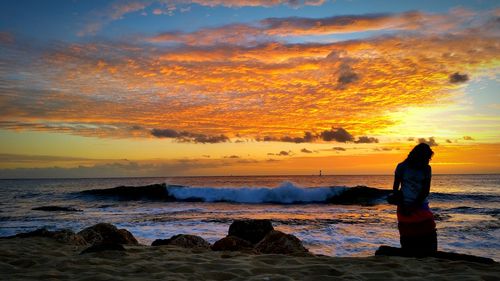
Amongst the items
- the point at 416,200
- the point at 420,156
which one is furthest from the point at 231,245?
the point at 420,156

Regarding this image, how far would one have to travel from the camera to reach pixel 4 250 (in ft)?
23.6

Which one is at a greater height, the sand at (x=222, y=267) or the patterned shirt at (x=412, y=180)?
the patterned shirt at (x=412, y=180)

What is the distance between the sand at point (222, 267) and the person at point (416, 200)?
1.17ft

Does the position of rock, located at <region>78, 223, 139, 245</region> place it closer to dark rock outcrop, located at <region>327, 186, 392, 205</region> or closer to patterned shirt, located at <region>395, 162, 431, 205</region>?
patterned shirt, located at <region>395, 162, 431, 205</region>

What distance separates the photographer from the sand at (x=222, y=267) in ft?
17.1

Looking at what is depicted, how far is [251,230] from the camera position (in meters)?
12.0

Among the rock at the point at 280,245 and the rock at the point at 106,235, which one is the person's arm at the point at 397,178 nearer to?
the rock at the point at 280,245

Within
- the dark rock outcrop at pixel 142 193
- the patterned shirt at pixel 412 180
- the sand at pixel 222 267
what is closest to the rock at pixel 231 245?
the sand at pixel 222 267

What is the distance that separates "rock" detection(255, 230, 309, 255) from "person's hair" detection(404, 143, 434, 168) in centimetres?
371

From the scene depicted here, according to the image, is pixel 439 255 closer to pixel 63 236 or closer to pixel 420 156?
pixel 420 156

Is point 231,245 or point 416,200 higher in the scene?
point 416,200

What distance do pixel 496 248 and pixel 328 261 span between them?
343 inches

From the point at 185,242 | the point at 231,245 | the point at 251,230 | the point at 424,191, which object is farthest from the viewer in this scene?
the point at 251,230

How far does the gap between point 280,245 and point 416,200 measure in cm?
382
